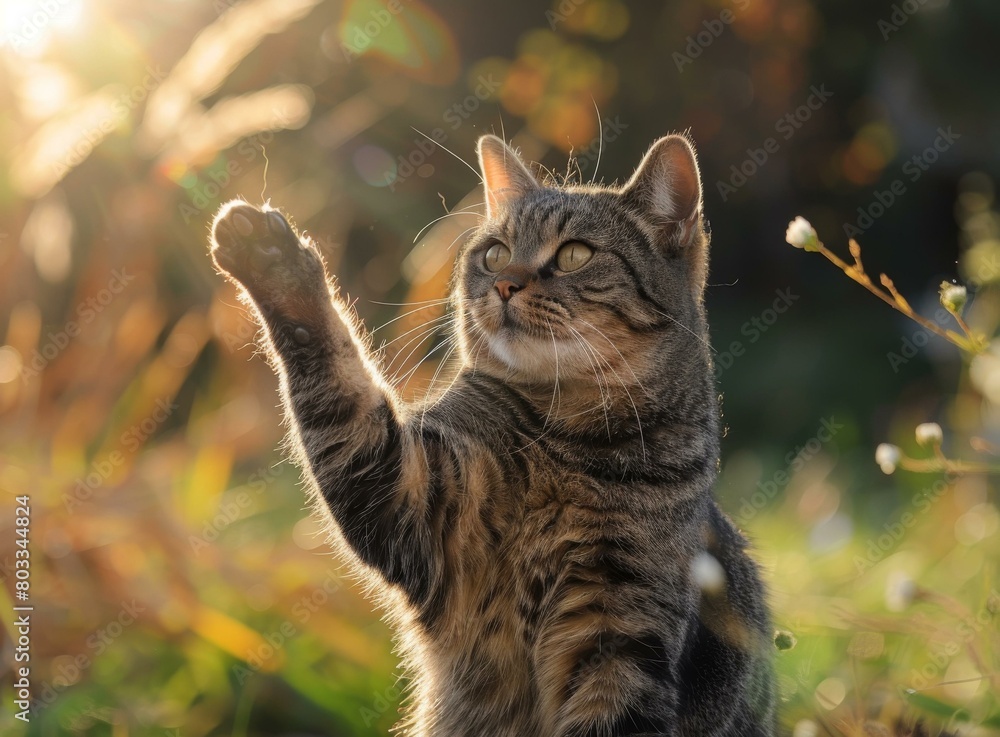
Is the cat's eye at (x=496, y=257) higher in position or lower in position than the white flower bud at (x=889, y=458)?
higher

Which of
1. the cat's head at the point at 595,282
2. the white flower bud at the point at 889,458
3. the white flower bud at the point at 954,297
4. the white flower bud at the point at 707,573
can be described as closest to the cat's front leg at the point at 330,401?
the cat's head at the point at 595,282

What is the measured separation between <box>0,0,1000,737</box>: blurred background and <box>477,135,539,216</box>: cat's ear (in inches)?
7.3

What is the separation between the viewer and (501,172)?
7.32 ft

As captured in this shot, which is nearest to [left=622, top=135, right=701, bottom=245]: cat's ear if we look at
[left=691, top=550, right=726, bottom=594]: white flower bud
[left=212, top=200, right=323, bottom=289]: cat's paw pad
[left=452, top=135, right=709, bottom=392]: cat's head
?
[left=452, top=135, right=709, bottom=392]: cat's head

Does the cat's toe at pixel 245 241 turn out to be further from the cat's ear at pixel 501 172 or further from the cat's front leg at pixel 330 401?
the cat's ear at pixel 501 172

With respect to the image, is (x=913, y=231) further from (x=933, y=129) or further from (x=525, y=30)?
(x=525, y=30)

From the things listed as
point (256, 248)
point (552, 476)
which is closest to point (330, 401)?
point (256, 248)

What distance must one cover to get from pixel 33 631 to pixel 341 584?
2.47 ft

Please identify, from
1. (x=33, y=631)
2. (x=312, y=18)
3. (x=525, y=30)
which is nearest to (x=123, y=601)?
(x=33, y=631)

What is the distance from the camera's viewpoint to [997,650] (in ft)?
4.65

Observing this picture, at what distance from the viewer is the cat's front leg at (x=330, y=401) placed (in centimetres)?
150

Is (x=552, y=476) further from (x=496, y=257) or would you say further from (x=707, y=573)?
(x=496, y=257)

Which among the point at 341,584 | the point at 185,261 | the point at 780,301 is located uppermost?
the point at 185,261

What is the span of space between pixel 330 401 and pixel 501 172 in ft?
3.01
